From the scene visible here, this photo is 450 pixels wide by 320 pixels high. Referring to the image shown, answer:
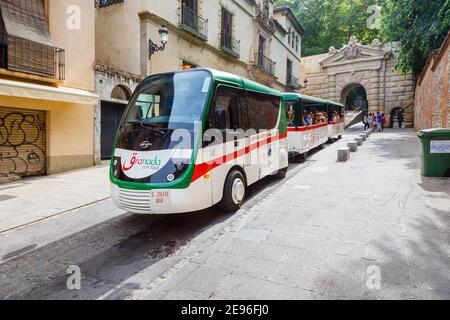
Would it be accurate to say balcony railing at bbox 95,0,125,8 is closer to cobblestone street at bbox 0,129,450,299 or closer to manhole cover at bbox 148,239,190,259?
cobblestone street at bbox 0,129,450,299

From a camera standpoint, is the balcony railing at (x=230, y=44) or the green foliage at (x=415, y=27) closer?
the green foliage at (x=415, y=27)

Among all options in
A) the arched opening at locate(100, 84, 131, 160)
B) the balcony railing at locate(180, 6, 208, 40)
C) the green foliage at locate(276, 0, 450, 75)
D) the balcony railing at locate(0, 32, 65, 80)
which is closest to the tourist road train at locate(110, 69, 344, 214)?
the balcony railing at locate(0, 32, 65, 80)

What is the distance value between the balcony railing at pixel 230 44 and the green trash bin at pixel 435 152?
43.0ft

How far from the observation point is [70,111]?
35.2ft

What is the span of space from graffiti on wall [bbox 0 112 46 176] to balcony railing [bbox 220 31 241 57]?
38.3 ft

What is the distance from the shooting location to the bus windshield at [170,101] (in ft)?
16.8

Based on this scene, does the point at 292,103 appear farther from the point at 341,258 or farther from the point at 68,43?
the point at 341,258

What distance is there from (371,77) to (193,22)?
2311cm

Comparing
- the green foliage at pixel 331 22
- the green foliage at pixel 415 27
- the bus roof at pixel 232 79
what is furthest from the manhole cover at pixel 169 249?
the green foliage at pixel 331 22

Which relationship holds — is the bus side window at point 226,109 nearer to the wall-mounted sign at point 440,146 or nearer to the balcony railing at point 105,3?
the wall-mounted sign at point 440,146

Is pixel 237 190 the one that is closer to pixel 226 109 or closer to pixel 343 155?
pixel 226 109

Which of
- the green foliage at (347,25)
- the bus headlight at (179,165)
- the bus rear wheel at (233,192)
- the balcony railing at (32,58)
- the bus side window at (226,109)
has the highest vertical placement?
the green foliage at (347,25)
